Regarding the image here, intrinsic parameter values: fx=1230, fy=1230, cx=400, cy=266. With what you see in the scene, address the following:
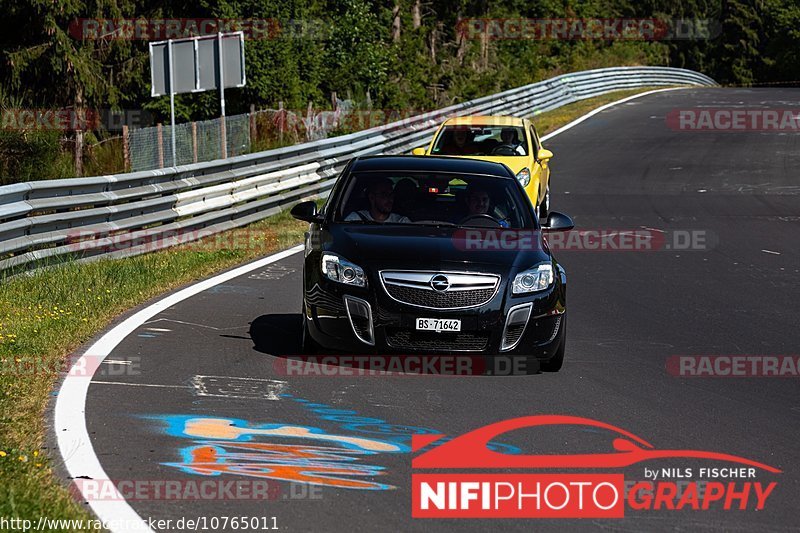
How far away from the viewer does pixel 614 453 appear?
21.4 ft

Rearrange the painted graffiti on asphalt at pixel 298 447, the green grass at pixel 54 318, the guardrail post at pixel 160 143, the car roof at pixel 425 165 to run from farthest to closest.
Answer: the guardrail post at pixel 160 143 → the car roof at pixel 425 165 → the painted graffiti on asphalt at pixel 298 447 → the green grass at pixel 54 318

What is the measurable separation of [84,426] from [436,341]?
97.6 inches

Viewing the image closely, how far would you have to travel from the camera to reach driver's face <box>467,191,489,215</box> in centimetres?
952

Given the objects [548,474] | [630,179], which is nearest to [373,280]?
[548,474]

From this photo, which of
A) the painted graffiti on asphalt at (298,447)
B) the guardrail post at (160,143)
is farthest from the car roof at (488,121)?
the painted graffiti on asphalt at (298,447)

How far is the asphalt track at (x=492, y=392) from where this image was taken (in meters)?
5.65

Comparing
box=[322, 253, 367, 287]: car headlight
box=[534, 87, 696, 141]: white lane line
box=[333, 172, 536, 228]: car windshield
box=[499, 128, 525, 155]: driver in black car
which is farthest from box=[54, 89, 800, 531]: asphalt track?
box=[534, 87, 696, 141]: white lane line

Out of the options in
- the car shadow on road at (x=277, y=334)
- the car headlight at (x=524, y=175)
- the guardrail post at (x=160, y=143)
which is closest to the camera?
the car shadow on road at (x=277, y=334)

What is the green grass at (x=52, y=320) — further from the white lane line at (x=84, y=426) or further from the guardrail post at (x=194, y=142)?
the guardrail post at (x=194, y=142)

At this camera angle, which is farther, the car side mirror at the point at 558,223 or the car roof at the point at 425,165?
the car roof at the point at 425,165

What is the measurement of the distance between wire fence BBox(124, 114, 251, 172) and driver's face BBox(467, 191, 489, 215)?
11599 mm

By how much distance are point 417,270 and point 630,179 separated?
1685cm

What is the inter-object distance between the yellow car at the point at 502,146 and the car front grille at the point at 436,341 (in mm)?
9310

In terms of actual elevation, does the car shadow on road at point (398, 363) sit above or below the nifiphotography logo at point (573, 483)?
below
